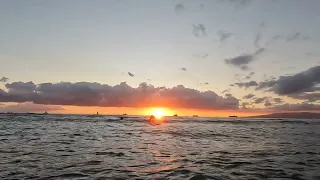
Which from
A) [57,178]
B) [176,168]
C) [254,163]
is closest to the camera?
[57,178]

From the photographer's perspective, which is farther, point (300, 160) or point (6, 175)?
point (300, 160)

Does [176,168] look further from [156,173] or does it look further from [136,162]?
[136,162]

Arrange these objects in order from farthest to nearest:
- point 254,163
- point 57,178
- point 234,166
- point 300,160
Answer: point 300,160 → point 254,163 → point 234,166 → point 57,178

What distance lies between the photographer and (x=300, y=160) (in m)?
19.7

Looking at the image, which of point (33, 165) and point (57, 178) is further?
point (33, 165)

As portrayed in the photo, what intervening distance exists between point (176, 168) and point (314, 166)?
30.3 ft

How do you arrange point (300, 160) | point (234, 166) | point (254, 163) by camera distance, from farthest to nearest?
point (300, 160) → point (254, 163) → point (234, 166)

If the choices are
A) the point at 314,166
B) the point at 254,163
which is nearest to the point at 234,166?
the point at 254,163

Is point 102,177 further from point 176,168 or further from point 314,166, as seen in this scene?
point 314,166

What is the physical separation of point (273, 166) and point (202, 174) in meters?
5.73

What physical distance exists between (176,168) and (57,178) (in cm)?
657

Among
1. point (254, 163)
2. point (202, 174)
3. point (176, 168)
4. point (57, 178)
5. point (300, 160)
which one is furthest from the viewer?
point (300, 160)

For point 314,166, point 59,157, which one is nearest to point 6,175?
point 59,157

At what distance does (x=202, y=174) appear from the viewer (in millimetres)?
14109
